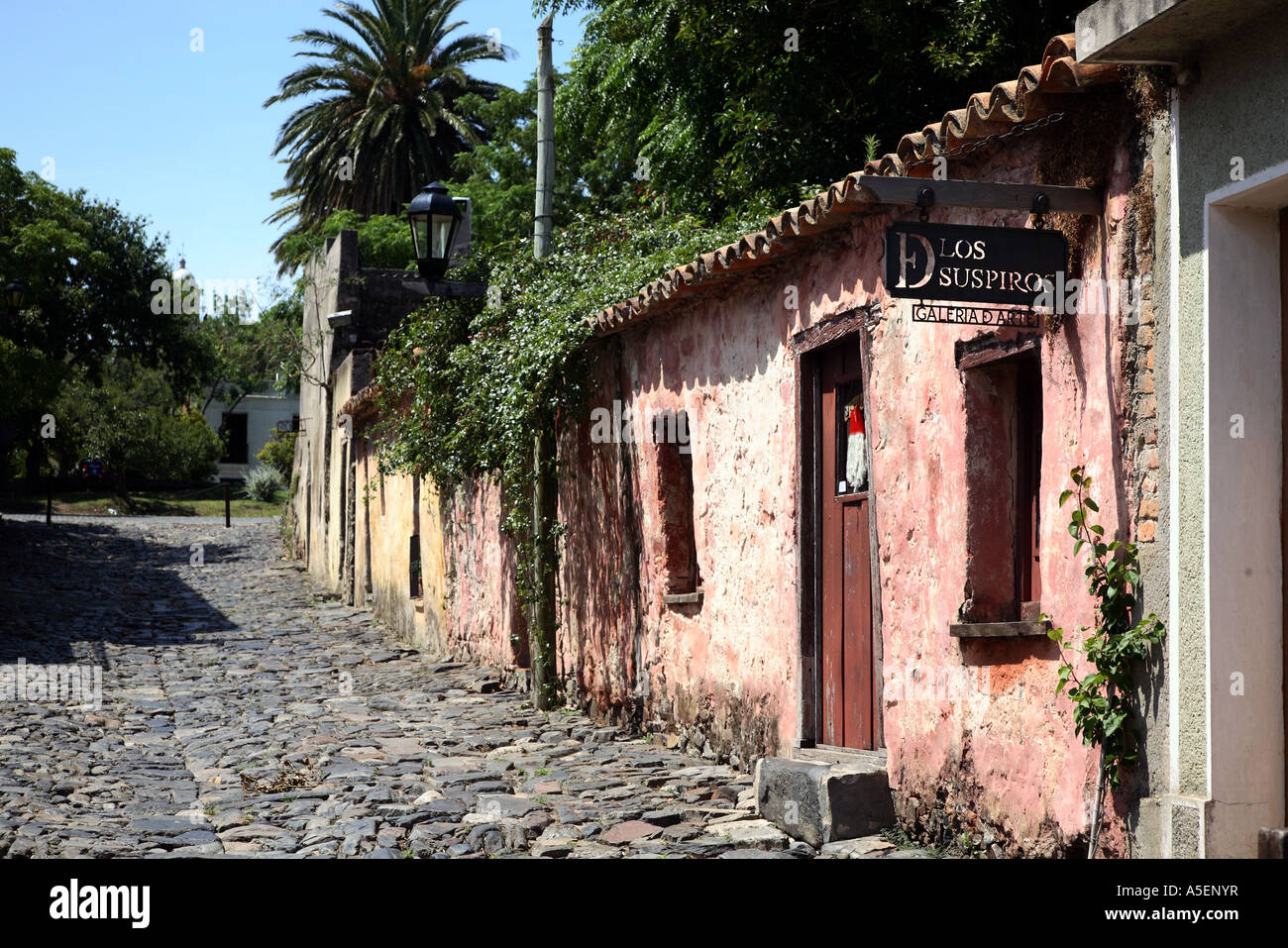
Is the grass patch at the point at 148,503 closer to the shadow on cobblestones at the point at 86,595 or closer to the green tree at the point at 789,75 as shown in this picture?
the shadow on cobblestones at the point at 86,595

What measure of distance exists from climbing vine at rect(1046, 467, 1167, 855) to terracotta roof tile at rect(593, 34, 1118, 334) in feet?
4.90

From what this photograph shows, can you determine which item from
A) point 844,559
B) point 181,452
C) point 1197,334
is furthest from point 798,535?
point 181,452

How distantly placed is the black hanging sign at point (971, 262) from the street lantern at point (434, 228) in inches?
270

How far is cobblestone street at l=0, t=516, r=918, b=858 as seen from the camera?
657 cm

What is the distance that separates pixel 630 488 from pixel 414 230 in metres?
3.27

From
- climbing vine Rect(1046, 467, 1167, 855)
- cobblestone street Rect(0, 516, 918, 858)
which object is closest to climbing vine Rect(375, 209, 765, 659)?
cobblestone street Rect(0, 516, 918, 858)

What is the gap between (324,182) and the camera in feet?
93.1

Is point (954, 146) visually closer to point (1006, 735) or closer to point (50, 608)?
point (1006, 735)

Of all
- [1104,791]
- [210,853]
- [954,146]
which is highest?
[954,146]

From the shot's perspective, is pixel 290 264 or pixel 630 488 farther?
pixel 290 264

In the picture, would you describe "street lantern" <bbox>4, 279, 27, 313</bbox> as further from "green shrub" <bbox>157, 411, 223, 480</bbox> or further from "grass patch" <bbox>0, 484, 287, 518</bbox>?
"green shrub" <bbox>157, 411, 223, 480</bbox>

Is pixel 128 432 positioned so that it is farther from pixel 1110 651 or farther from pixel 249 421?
pixel 1110 651

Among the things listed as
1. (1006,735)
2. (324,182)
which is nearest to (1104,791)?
(1006,735)

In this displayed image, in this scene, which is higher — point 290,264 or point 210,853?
point 290,264
